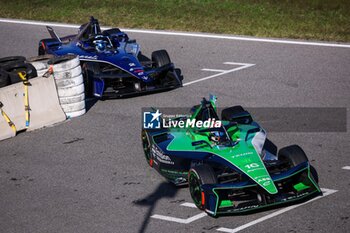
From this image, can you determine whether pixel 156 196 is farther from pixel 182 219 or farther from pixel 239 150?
pixel 239 150

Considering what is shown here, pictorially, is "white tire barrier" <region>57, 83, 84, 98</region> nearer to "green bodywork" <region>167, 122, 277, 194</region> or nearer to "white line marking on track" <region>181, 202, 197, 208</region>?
"green bodywork" <region>167, 122, 277, 194</region>

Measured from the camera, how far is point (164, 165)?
11414 mm

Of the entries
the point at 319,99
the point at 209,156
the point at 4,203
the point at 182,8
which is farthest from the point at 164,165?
the point at 182,8

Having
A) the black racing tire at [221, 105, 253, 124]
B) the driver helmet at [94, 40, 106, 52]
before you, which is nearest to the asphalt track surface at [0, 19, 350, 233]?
the black racing tire at [221, 105, 253, 124]

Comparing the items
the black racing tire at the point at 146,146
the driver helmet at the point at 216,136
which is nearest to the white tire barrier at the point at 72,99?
the black racing tire at the point at 146,146

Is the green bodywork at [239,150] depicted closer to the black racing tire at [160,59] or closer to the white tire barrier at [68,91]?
the white tire barrier at [68,91]

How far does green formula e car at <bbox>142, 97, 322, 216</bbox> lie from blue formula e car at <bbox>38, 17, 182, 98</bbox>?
10.5 ft

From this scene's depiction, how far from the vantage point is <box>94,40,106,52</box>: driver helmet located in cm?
1625

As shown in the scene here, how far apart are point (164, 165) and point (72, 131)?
3.19m

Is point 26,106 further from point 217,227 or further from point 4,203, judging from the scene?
point 217,227

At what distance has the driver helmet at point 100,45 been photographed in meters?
16.2

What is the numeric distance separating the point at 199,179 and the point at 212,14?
12931 mm

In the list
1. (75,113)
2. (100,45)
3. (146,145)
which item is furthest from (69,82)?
(146,145)

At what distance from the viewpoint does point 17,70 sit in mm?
14766
